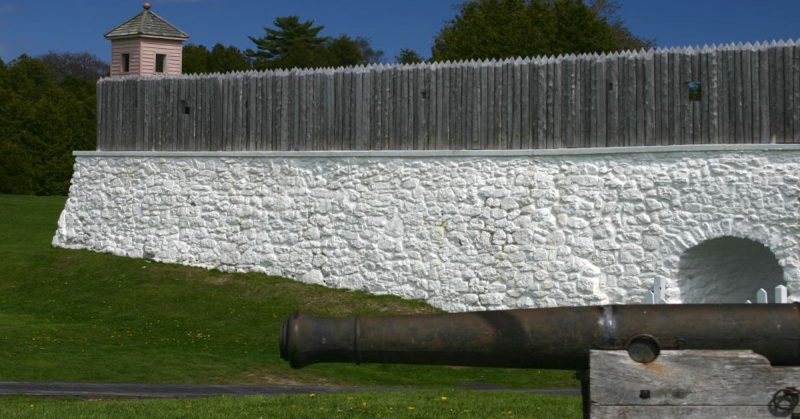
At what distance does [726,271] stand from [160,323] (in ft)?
32.1

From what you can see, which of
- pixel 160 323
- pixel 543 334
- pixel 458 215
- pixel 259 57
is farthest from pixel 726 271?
pixel 259 57

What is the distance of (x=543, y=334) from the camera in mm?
7203

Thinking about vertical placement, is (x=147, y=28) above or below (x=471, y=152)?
above

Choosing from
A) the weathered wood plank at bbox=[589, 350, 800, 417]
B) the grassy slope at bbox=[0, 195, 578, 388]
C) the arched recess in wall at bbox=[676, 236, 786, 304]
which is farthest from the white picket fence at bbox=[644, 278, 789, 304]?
the weathered wood plank at bbox=[589, 350, 800, 417]

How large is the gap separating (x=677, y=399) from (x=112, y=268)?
A: 20.9 metres

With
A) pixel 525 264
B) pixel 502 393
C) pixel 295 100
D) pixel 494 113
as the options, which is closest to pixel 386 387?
pixel 502 393

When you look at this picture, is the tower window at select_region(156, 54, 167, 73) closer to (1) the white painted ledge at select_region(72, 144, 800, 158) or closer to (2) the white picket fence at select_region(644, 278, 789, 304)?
(1) the white painted ledge at select_region(72, 144, 800, 158)

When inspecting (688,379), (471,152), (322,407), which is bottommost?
(322,407)

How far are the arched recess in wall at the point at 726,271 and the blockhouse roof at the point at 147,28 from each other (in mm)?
14054

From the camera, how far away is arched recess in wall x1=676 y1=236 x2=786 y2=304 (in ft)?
69.3

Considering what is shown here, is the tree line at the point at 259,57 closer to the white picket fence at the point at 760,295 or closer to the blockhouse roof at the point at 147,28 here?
the blockhouse roof at the point at 147,28

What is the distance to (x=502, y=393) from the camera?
15195mm

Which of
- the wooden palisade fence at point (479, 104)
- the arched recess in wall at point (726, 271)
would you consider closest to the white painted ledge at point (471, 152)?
the wooden palisade fence at point (479, 104)

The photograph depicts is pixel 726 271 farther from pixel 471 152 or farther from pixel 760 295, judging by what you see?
pixel 760 295
